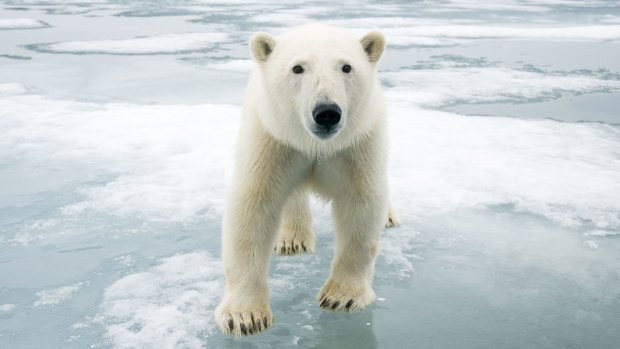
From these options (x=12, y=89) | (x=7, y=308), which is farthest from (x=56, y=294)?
(x=12, y=89)

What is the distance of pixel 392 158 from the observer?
4750 mm

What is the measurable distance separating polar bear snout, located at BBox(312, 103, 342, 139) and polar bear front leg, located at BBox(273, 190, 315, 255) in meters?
1.02

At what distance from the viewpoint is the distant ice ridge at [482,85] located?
22.5ft

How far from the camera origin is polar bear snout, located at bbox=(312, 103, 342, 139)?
2.14 meters

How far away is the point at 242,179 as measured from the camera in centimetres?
259

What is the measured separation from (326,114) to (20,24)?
40.7 ft

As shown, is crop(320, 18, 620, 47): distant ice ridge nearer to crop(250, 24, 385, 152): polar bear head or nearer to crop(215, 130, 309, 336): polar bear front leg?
crop(250, 24, 385, 152): polar bear head

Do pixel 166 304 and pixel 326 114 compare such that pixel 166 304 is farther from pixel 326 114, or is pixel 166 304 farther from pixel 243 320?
pixel 326 114

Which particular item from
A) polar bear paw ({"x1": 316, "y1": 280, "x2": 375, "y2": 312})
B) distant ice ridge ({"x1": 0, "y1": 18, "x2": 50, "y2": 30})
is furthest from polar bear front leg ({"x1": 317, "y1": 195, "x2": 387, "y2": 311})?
distant ice ridge ({"x1": 0, "y1": 18, "x2": 50, "y2": 30})

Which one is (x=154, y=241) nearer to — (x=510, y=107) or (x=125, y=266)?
(x=125, y=266)

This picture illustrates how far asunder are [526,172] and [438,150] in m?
0.77

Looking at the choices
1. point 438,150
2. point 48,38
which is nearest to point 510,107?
point 438,150

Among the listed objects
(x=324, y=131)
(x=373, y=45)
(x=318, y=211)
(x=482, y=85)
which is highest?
(x=373, y=45)

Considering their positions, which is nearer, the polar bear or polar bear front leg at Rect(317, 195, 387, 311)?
the polar bear
